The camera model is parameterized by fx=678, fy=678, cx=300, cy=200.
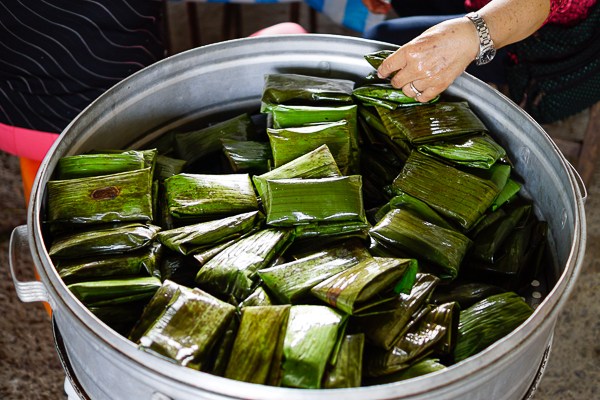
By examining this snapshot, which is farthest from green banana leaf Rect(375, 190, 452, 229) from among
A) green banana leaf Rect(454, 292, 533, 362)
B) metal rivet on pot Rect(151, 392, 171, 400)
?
metal rivet on pot Rect(151, 392, 171, 400)

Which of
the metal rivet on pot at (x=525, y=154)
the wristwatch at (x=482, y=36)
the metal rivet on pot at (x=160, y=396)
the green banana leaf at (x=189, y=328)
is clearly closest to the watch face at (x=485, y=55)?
the wristwatch at (x=482, y=36)

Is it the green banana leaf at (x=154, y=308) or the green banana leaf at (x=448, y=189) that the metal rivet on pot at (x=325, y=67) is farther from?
the green banana leaf at (x=154, y=308)

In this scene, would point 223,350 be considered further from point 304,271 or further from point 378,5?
point 378,5

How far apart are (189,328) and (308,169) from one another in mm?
546

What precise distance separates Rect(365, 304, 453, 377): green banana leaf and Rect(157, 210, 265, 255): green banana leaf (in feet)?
1.35

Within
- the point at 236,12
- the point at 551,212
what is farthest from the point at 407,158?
the point at 236,12

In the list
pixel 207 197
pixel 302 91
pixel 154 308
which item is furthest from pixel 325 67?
pixel 154 308

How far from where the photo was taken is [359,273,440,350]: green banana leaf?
1309 mm

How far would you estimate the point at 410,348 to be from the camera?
131 cm

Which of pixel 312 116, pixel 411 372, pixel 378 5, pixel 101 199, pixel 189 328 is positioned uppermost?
pixel 378 5

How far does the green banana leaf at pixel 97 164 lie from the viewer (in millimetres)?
1580

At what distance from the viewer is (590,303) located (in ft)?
9.29

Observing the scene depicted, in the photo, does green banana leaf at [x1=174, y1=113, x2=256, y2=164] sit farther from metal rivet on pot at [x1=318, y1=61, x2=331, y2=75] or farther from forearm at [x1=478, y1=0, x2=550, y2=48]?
forearm at [x1=478, y1=0, x2=550, y2=48]

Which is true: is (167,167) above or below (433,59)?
below
